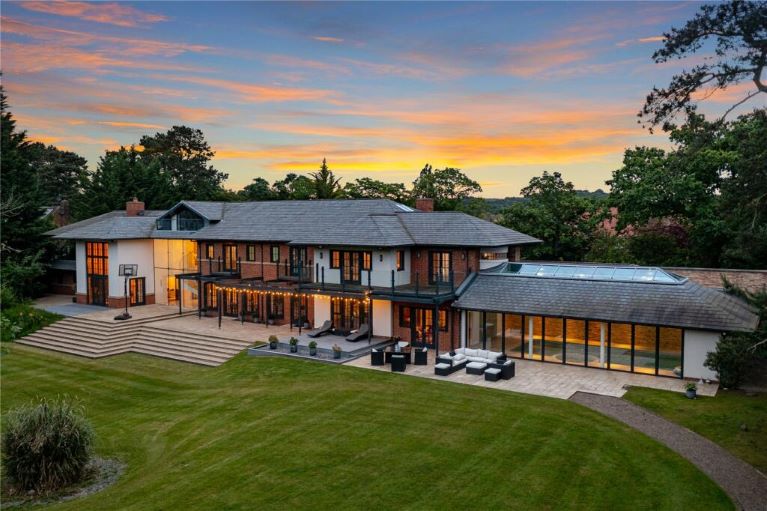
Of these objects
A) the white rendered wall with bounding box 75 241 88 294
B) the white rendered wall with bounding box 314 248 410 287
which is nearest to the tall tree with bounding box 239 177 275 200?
the white rendered wall with bounding box 75 241 88 294

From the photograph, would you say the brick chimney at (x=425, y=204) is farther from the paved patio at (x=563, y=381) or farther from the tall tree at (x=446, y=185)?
the tall tree at (x=446, y=185)

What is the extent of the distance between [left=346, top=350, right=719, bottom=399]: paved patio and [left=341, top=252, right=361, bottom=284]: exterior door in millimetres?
6236

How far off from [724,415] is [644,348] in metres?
4.87

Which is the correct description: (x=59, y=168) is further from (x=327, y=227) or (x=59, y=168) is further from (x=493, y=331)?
(x=493, y=331)

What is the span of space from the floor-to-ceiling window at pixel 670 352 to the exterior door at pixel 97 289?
32.4 m

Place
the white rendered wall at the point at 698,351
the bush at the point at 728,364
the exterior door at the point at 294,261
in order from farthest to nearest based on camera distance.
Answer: the exterior door at the point at 294,261 → the white rendered wall at the point at 698,351 → the bush at the point at 728,364

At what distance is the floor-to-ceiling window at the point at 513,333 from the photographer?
920 inches

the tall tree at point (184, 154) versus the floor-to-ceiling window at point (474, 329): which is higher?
the tall tree at point (184, 154)

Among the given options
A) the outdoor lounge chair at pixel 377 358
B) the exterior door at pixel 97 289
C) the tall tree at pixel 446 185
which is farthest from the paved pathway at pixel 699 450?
the tall tree at pixel 446 185

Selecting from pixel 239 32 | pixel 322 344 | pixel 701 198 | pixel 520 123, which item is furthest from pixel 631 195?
pixel 239 32

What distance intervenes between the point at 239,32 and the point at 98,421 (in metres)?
17.0

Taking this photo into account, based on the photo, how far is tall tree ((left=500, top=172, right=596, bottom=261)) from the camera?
122ft

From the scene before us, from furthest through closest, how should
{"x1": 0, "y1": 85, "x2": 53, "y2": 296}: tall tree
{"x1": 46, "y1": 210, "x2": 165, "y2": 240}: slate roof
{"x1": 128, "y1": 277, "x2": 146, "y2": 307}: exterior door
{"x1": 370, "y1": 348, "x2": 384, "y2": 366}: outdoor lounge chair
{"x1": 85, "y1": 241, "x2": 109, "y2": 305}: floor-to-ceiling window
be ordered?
1. {"x1": 0, "y1": 85, "x2": 53, "y2": 296}: tall tree
2. {"x1": 85, "y1": 241, "x2": 109, "y2": 305}: floor-to-ceiling window
3. {"x1": 128, "y1": 277, "x2": 146, "y2": 307}: exterior door
4. {"x1": 46, "y1": 210, "x2": 165, "y2": 240}: slate roof
5. {"x1": 370, "y1": 348, "x2": 384, "y2": 366}: outdoor lounge chair

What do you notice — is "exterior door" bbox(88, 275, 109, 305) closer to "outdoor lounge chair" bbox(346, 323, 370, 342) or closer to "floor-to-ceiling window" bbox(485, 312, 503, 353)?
"outdoor lounge chair" bbox(346, 323, 370, 342)
